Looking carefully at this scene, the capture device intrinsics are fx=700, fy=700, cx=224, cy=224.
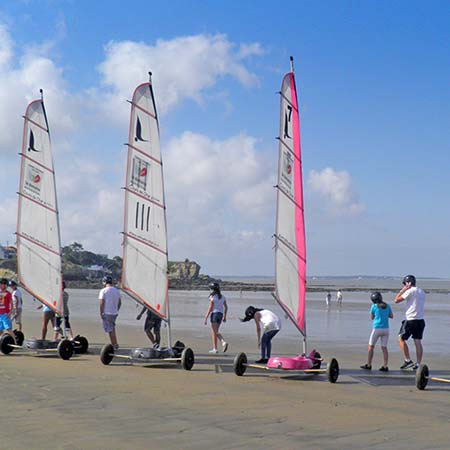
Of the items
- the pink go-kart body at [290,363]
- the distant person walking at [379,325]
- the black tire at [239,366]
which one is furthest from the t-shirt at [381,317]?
the black tire at [239,366]

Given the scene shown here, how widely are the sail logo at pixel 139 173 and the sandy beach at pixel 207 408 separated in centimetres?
331

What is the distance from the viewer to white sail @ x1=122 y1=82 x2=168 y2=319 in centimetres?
1304

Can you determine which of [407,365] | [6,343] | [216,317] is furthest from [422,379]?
[6,343]

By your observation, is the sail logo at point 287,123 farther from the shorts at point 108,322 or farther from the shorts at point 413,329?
the shorts at point 108,322

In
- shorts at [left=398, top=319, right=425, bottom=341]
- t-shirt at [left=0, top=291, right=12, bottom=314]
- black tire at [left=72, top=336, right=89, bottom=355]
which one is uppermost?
t-shirt at [left=0, top=291, right=12, bottom=314]

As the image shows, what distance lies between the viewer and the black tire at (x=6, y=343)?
43.7ft

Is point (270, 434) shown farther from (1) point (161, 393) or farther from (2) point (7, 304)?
(2) point (7, 304)

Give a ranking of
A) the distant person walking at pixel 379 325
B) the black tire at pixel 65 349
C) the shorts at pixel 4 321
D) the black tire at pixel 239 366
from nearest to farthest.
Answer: the black tire at pixel 239 366 < the distant person walking at pixel 379 325 < the black tire at pixel 65 349 < the shorts at pixel 4 321

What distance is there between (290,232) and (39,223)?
5698 millimetres

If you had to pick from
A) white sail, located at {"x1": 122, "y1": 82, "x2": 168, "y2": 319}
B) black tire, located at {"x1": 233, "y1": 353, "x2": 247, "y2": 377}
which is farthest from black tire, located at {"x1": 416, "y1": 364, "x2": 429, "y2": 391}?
white sail, located at {"x1": 122, "y1": 82, "x2": 168, "y2": 319}

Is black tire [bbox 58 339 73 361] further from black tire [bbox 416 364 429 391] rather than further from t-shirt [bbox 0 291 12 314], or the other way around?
black tire [bbox 416 364 429 391]


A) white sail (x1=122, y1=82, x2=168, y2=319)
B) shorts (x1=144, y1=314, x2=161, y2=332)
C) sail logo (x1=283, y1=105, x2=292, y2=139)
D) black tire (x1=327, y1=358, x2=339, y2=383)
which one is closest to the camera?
black tire (x1=327, y1=358, x2=339, y2=383)

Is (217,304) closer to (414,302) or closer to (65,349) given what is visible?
(65,349)

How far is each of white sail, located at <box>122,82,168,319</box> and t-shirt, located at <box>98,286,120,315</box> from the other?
2.41ft
